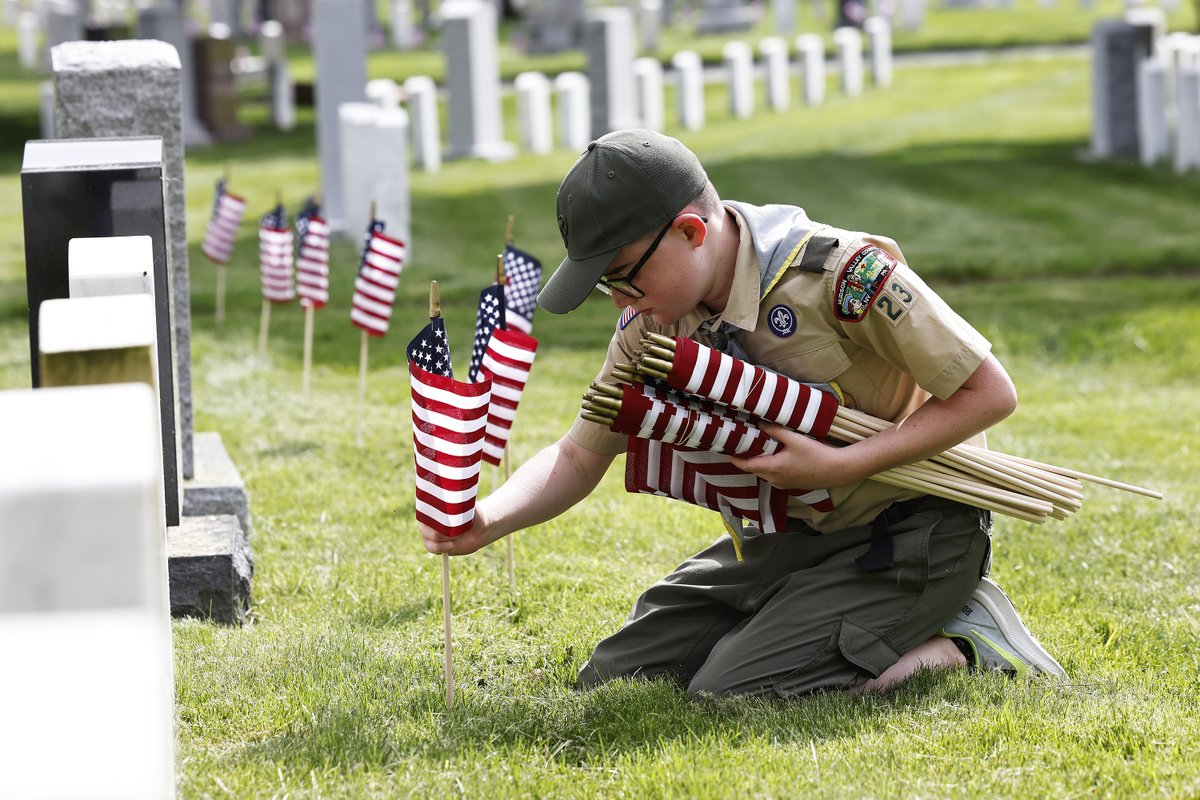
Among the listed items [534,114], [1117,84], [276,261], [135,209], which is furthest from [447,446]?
[534,114]

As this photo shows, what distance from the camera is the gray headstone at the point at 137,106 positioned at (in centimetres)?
580

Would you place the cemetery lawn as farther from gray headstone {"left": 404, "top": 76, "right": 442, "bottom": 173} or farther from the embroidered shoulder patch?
gray headstone {"left": 404, "top": 76, "right": 442, "bottom": 173}

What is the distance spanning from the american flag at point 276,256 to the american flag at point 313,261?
327 millimetres

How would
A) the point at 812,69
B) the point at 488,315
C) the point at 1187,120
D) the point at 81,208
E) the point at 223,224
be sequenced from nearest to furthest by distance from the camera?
the point at 81,208, the point at 488,315, the point at 223,224, the point at 1187,120, the point at 812,69

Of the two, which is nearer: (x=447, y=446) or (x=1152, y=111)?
(x=447, y=446)

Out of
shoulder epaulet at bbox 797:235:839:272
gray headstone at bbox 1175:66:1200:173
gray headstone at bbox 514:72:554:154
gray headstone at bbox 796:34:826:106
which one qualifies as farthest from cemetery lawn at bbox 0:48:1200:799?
gray headstone at bbox 796:34:826:106

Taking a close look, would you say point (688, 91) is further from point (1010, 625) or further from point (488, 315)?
point (1010, 625)

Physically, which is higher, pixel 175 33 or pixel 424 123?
pixel 175 33

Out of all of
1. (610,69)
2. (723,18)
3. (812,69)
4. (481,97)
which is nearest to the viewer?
(481,97)

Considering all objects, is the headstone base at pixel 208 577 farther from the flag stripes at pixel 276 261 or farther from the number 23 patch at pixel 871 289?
the flag stripes at pixel 276 261

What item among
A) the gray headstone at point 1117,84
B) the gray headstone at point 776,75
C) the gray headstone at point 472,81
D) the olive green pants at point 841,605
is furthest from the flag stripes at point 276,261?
the gray headstone at point 776,75

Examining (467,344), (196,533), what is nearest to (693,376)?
(196,533)

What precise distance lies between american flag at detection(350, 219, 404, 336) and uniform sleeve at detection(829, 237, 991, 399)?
446cm

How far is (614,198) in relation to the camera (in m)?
3.76
